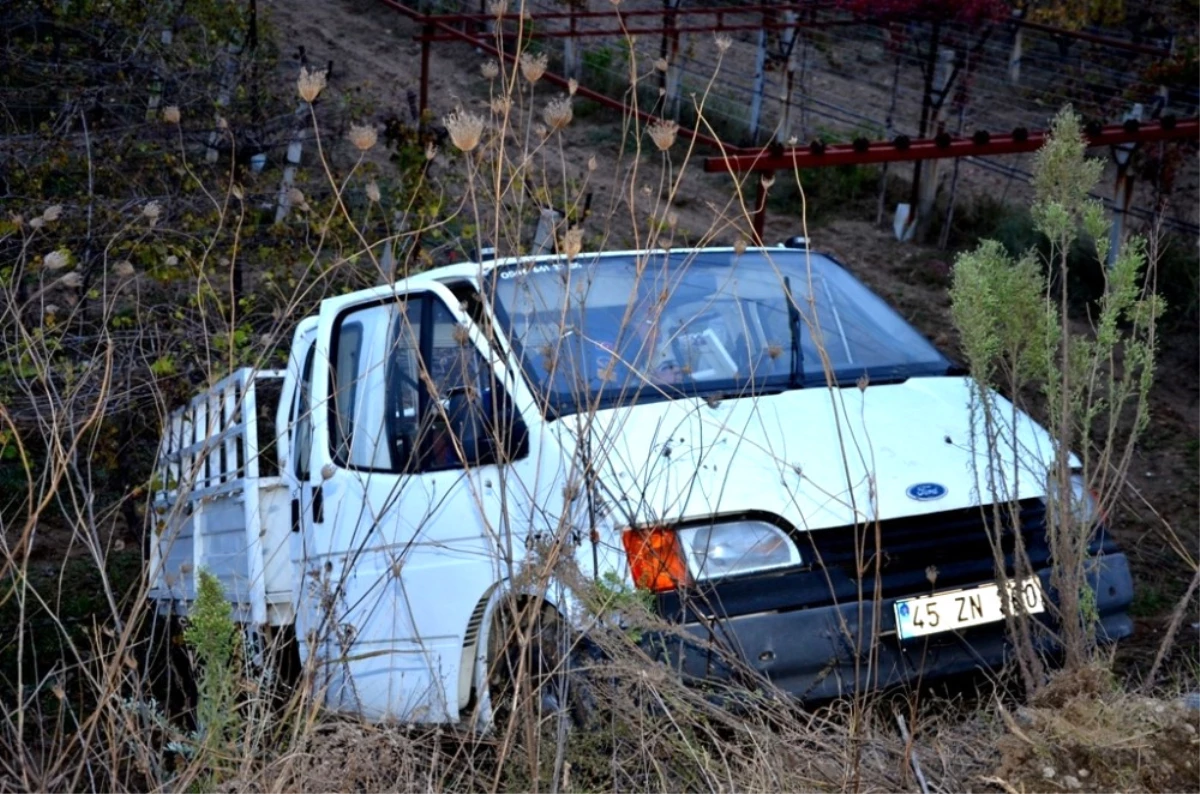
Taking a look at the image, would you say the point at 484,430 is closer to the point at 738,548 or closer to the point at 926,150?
the point at 738,548

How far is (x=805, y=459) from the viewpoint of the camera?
4215 mm

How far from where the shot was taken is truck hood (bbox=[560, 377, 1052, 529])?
3.89 m

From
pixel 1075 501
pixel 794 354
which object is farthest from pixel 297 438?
pixel 1075 501

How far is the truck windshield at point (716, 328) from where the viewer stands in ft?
14.9

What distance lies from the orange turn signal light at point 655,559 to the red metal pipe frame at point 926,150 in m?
2.71

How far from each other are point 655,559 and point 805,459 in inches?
26.4

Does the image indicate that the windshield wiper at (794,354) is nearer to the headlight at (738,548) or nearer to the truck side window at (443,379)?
the headlight at (738,548)

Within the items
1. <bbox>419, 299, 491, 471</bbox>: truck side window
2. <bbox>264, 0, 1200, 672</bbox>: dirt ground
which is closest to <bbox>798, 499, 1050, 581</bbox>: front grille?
<bbox>264, 0, 1200, 672</bbox>: dirt ground

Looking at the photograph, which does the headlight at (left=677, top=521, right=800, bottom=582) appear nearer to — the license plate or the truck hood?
the truck hood

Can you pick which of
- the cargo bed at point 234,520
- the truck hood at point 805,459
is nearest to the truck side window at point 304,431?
the cargo bed at point 234,520

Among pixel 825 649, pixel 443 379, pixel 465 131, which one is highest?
pixel 465 131

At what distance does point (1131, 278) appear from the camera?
358 cm

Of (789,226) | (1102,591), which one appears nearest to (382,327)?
(1102,591)

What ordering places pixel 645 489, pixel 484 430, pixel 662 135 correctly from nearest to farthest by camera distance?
1. pixel 662 135
2. pixel 645 489
3. pixel 484 430
